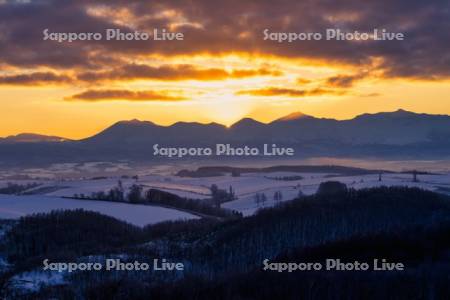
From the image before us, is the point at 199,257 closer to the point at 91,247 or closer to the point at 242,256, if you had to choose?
the point at 242,256

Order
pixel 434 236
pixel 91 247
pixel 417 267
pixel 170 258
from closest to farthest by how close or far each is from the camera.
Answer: pixel 417 267 < pixel 434 236 < pixel 170 258 < pixel 91 247

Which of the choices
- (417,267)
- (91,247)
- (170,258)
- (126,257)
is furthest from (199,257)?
(417,267)

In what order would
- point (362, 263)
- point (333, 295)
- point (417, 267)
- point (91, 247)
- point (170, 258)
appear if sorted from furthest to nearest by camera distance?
1. point (91, 247)
2. point (170, 258)
3. point (362, 263)
4. point (417, 267)
5. point (333, 295)

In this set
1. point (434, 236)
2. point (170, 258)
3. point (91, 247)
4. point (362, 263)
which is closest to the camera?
point (362, 263)

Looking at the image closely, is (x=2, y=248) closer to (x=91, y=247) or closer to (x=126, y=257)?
(x=91, y=247)

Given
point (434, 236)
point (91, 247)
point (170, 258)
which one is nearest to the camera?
point (434, 236)

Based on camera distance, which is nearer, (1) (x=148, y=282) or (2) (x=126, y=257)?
(1) (x=148, y=282)

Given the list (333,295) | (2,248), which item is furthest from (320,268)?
(2,248)

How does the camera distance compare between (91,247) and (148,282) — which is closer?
(148,282)
